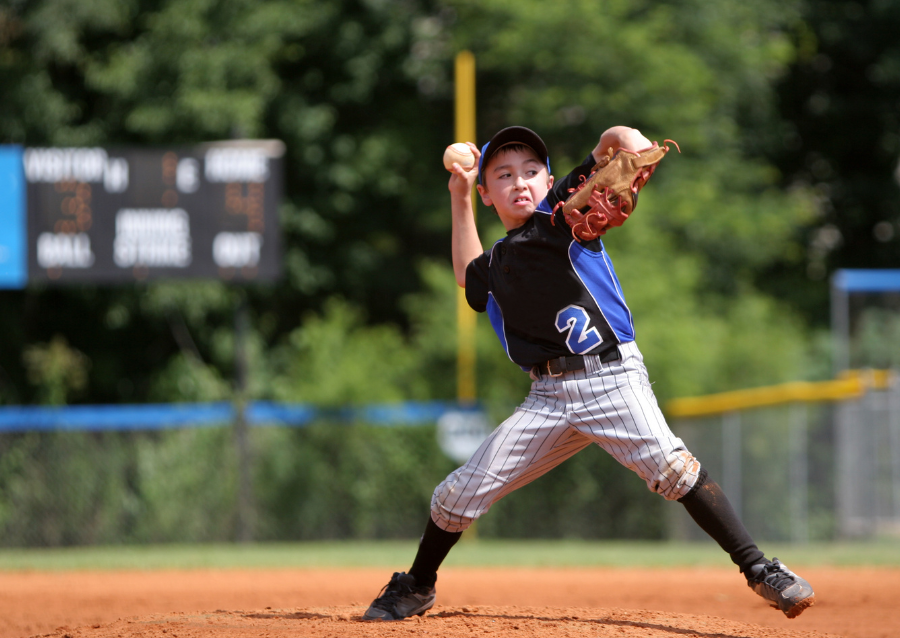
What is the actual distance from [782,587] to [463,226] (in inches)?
71.9

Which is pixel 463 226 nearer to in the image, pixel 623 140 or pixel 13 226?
pixel 623 140

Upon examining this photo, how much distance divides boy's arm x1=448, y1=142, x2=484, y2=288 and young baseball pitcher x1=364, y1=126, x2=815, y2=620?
0.12 meters

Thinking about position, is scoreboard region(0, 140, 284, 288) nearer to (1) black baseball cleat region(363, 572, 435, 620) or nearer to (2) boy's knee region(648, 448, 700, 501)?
(1) black baseball cleat region(363, 572, 435, 620)

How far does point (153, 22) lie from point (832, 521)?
12219 mm

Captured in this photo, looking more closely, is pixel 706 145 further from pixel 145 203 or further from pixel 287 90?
pixel 145 203

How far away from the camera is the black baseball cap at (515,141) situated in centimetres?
396

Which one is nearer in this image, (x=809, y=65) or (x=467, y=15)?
(x=467, y=15)

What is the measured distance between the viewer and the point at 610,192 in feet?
12.0

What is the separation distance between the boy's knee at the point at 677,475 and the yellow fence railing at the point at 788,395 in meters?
6.88

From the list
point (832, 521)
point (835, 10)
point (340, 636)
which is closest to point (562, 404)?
point (340, 636)

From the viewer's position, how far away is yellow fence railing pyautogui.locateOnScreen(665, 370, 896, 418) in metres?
10.2

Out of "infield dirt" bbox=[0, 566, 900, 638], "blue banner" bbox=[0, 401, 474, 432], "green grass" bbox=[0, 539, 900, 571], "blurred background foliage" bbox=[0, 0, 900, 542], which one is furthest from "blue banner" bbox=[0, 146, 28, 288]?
"infield dirt" bbox=[0, 566, 900, 638]

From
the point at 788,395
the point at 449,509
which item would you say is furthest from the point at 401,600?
the point at 788,395

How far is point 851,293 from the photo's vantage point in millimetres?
14281
